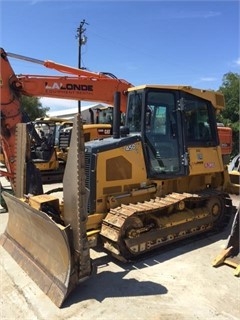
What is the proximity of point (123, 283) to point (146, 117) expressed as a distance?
2605mm

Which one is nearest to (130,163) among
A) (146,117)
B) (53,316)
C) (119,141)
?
(119,141)

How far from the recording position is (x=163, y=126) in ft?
20.0

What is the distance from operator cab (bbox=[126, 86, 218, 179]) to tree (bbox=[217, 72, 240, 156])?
54.0 ft

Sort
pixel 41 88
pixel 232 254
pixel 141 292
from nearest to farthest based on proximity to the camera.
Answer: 1. pixel 141 292
2. pixel 232 254
3. pixel 41 88

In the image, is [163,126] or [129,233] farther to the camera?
[163,126]

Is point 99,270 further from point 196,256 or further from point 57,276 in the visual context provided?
point 196,256

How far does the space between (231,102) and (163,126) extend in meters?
19.9

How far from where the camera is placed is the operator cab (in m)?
5.94

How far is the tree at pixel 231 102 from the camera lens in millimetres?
22661

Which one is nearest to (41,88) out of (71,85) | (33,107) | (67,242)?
(71,85)

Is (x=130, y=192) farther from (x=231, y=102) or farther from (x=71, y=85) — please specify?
(x=231, y=102)

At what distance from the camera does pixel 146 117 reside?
590 cm

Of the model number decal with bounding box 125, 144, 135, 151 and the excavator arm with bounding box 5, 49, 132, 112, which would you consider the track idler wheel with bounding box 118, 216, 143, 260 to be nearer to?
the model number decal with bounding box 125, 144, 135, 151

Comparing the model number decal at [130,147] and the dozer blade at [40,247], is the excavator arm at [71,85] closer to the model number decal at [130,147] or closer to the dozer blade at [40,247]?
the model number decal at [130,147]
